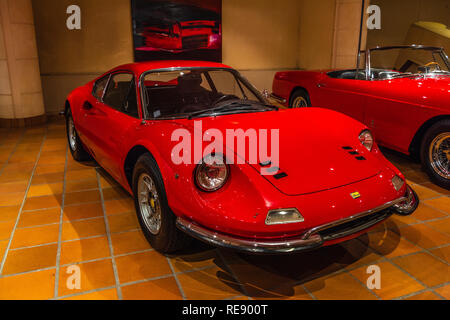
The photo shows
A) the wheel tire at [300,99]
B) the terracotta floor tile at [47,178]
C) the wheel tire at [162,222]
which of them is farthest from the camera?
the wheel tire at [300,99]

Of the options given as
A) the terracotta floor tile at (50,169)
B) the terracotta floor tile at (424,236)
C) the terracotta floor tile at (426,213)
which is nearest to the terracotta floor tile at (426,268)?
the terracotta floor tile at (424,236)

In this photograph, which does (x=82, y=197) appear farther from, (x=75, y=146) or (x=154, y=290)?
(x=154, y=290)

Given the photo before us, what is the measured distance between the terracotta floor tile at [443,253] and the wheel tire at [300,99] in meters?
3.27

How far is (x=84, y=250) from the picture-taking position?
2602 mm

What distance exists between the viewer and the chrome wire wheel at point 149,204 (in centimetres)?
248

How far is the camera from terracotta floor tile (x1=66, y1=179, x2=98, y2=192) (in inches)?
147

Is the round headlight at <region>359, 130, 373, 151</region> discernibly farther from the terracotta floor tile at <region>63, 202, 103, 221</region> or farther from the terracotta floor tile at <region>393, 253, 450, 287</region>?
the terracotta floor tile at <region>63, 202, 103, 221</region>

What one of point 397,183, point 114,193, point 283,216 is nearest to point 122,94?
point 114,193

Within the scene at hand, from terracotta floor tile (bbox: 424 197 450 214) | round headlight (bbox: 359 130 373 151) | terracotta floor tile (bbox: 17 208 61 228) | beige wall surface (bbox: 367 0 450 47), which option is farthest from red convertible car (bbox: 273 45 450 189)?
beige wall surface (bbox: 367 0 450 47)

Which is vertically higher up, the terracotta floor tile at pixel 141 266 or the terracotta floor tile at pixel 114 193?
the terracotta floor tile at pixel 114 193

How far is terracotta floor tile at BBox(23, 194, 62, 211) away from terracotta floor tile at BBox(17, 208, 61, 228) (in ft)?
0.29

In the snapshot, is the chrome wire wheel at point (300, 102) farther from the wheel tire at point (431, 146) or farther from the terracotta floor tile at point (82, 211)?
the terracotta floor tile at point (82, 211)
